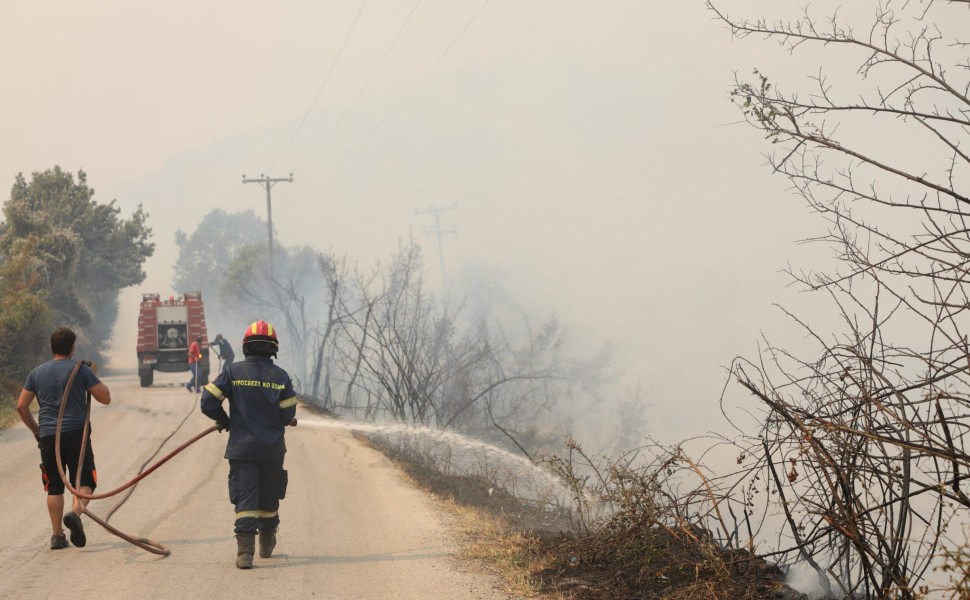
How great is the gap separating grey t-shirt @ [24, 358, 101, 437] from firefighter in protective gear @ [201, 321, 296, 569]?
4.65ft

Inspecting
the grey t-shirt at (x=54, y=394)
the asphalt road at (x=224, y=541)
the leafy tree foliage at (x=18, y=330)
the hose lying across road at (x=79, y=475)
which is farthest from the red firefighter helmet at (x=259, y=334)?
the leafy tree foliage at (x=18, y=330)

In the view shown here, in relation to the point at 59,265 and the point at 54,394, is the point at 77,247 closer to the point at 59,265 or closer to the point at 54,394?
the point at 59,265

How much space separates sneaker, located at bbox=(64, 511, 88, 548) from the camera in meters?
7.33

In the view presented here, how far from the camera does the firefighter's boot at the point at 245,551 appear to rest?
22.5 ft

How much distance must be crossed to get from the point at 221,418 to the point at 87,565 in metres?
1.49

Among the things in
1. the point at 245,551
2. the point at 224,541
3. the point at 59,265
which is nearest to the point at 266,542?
the point at 245,551

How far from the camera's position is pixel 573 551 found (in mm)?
7098

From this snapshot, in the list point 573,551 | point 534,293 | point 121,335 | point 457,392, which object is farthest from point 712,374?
point 121,335

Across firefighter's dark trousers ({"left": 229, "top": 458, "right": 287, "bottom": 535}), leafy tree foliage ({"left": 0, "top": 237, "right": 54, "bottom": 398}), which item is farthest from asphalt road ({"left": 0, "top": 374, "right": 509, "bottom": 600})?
leafy tree foliage ({"left": 0, "top": 237, "right": 54, "bottom": 398})

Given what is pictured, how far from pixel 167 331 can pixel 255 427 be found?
25006 millimetres

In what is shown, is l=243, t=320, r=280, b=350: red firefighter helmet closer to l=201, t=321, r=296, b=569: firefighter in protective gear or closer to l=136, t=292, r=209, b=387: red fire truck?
l=201, t=321, r=296, b=569: firefighter in protective gear

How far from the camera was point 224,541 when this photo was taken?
7980mm

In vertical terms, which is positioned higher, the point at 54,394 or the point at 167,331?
the point at 167,331

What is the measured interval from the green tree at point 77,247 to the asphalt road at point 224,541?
23.7m
